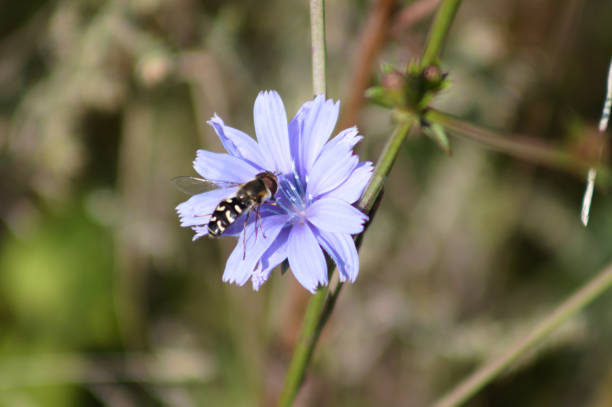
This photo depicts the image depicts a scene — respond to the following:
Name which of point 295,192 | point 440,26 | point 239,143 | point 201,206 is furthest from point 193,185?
point 440,26

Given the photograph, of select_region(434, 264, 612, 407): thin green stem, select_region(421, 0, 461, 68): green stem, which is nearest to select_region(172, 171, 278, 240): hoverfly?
select_region(421, 0, 461, 68): green stem

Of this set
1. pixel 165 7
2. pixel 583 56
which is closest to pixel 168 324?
pixel 165 7

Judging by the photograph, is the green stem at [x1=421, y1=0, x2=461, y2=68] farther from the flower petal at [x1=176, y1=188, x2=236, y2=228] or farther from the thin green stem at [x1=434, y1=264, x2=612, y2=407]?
the thin green stem at [x1=434, y1=264, x2=612, y2=407]

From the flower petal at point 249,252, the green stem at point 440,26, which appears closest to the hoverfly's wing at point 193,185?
the flower petal at point 249,252

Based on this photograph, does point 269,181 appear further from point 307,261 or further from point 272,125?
point 307,261

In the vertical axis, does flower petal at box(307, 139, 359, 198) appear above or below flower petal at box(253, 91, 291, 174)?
below

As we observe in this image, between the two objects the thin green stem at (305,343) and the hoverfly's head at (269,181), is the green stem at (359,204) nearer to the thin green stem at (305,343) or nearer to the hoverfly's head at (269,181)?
the thin green stem at (305,343)
